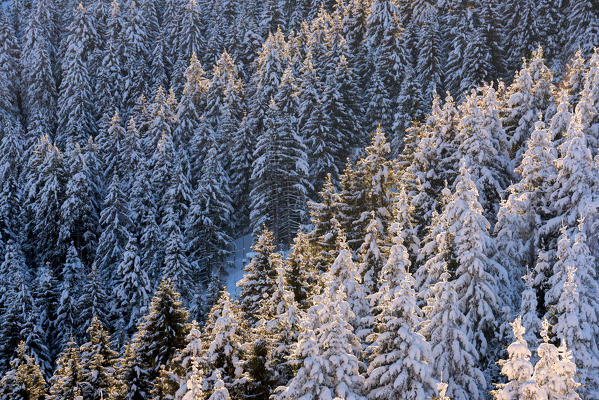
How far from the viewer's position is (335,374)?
64.2ft

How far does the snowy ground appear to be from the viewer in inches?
2169

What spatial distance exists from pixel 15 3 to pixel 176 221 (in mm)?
75542

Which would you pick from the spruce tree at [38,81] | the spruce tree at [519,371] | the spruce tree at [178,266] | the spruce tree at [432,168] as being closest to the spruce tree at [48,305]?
the spruce tree at [178,266]

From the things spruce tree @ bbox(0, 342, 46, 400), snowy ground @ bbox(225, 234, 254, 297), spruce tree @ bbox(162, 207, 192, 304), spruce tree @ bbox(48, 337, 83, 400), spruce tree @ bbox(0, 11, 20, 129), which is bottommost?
spruce tree @ bbox(48, 337, 83, 400)

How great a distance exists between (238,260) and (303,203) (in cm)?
944

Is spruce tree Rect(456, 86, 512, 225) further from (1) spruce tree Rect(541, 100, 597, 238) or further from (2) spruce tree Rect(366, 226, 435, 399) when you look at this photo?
(2) spruce tree Rect(366, 226, 435, 399)

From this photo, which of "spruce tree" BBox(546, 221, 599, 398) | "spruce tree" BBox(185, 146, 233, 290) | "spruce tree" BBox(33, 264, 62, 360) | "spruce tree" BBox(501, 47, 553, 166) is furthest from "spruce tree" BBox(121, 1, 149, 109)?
"spruce tree" BBox(546, 221, 599, 398)

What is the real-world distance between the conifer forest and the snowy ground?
301 mm

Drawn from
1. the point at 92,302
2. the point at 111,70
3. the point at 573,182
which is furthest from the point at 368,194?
the point at 111,70

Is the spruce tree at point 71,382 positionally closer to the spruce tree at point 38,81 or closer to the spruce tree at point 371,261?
the spruce tree at point 371,261

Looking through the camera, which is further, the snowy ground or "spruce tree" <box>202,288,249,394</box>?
the snowy ground

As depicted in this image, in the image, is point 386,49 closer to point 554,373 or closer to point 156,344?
point 156,344

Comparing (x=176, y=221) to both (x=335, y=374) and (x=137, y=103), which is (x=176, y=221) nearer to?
(x=137, y=103)

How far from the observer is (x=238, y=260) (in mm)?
57344
